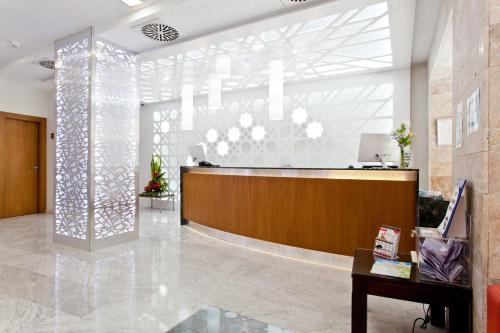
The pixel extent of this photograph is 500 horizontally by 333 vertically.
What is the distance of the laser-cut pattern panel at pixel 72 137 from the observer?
14.1 ft

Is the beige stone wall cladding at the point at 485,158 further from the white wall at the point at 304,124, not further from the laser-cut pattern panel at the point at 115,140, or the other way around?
the laser-cut pattern panel at the point at 115,140

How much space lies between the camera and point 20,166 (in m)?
7.00

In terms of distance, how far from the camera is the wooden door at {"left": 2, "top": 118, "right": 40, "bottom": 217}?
22.0 feet

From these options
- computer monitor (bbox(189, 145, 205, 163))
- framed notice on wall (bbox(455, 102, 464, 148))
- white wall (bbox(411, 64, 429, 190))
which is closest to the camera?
framed notice on wall (bbox(455, 102, 464, 148))

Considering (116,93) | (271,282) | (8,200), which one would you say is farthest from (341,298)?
(8,200)

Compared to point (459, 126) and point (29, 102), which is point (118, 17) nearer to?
point (459, 126)

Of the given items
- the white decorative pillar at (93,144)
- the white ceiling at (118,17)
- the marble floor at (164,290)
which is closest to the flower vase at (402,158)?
the marble floor at (164,290)

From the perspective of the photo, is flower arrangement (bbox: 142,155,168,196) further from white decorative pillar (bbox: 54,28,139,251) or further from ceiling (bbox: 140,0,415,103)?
white decorative pillar (bbox: 54,28,139,251)

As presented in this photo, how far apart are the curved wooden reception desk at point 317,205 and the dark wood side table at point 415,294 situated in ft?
4.72

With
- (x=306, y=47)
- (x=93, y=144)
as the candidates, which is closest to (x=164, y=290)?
(x=93, y=144)

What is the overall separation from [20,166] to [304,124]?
275 inches

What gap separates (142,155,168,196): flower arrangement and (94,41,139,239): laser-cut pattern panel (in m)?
2.92

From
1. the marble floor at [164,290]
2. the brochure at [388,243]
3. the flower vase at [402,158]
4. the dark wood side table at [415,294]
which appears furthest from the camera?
the flower vase at [402,158]

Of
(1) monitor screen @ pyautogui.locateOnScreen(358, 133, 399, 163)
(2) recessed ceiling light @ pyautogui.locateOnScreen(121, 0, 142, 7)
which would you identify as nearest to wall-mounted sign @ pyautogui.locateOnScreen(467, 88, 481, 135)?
(1) monitor screen @ pyautogui.locateOnScreen(358, 133, 399, 163)
